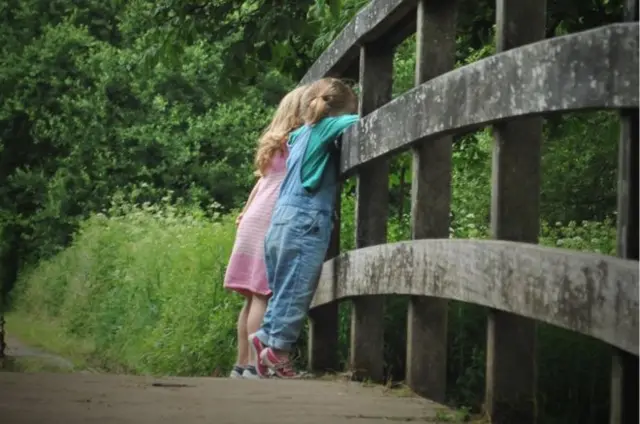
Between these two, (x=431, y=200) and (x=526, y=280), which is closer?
(x=526, y=280)

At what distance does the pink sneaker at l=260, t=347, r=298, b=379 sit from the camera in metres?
6.24

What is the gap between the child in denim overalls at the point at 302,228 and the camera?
20.4 feet

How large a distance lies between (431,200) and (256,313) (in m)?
2.51

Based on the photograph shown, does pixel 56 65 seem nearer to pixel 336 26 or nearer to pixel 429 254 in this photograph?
pixel 336 26

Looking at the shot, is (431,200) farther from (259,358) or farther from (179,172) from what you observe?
(179,172)

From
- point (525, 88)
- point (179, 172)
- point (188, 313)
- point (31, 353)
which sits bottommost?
point (31, 353)

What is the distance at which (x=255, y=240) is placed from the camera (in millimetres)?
7383

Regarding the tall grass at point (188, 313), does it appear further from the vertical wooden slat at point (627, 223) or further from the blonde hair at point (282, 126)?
the vertical wooden slat at point (627, 223)

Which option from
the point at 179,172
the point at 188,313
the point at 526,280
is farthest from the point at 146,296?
the point at 179,172

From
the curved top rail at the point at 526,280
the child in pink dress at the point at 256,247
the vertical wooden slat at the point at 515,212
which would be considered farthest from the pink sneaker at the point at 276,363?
the vertical wooden slat at the point at 515,212

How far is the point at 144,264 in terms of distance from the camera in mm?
12742

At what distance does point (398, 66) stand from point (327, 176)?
331 inches

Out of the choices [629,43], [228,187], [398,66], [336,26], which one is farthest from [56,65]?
[629,43]

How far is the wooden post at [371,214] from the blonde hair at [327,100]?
0.43 metres
